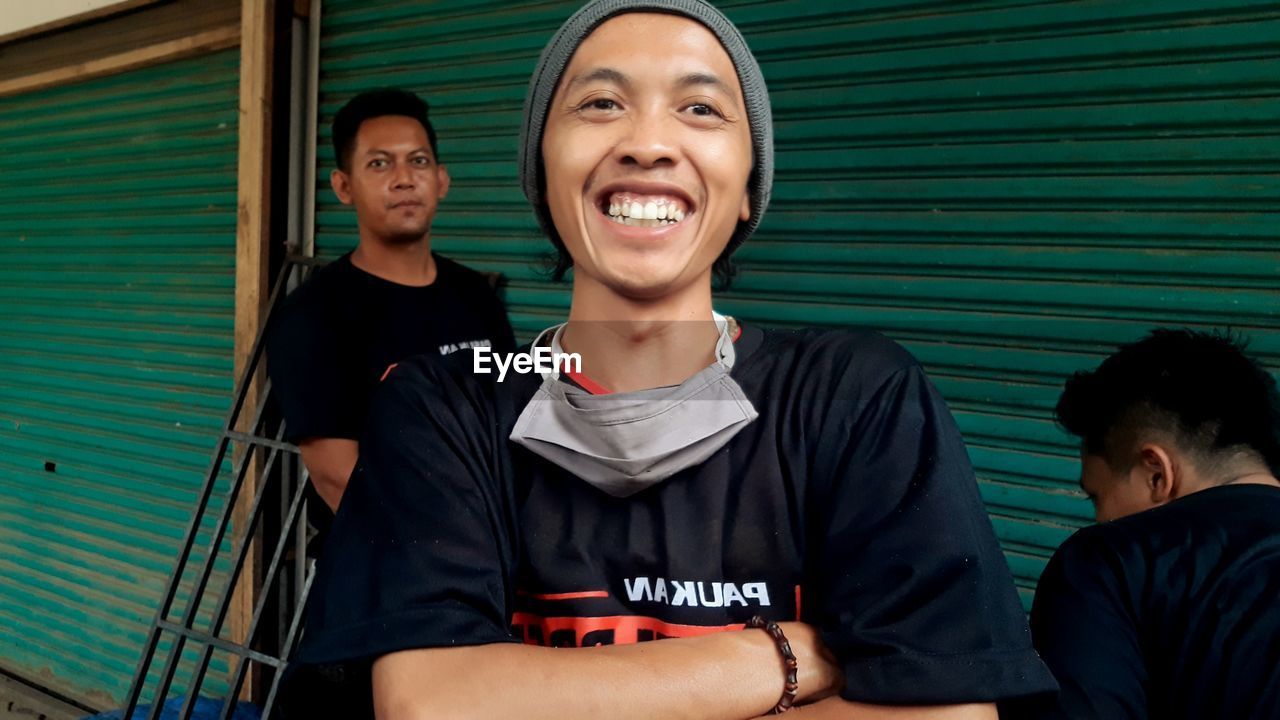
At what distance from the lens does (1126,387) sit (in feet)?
7.25

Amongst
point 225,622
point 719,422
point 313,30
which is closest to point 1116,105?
point 719,422

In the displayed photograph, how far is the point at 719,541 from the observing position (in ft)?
4.45

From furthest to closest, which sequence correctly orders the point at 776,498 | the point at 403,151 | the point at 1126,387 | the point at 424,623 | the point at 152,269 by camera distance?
the point at 152,269
the point at 403,151
the point at 1126,387
the point at 776,498
the point at 424,623

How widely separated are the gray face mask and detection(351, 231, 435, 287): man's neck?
6.33ft

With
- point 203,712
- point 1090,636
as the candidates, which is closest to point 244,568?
point 203,712

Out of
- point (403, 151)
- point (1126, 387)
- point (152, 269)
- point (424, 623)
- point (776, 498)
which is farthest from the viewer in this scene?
point (152, 269)

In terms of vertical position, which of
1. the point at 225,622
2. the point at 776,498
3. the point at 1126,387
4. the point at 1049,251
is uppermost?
the point at 1049,251

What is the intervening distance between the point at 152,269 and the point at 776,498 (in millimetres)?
5116

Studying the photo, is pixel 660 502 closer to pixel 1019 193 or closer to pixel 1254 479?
pixel 1254 479

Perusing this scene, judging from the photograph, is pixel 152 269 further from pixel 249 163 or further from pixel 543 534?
pixel 543 534

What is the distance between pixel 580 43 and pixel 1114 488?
1.70 m

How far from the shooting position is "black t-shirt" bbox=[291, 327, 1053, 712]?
4.00ft

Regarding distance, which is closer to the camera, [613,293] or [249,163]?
[613,293]

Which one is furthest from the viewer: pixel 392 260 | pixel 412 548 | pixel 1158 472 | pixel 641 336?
pixel 392 260
